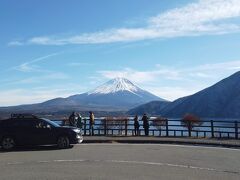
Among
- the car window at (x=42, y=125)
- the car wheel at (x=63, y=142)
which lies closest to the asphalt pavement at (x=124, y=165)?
the car wheel at (x=63, y=142)

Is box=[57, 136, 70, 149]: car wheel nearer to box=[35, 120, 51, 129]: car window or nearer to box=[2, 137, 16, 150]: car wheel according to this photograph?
box=[35, 120, 51, 129]: car window

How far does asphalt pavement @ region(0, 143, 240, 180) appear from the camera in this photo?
13.1 m

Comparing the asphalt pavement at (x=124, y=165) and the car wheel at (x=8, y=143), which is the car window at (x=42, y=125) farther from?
the asphalt pavement at (x=124, y=165)

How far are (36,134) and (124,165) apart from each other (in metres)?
8.16

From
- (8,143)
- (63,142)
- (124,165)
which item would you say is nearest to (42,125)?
(63,142)

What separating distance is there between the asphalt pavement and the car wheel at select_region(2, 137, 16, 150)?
8.21ft

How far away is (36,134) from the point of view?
2248 centimetres

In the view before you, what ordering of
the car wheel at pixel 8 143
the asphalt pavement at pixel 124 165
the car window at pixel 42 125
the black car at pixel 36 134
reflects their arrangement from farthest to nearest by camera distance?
the car window at pixel 42 125
the black car at pixel 36 134
the car wheel at pixel 8 143
the asphalt pavement at pixel 124 165

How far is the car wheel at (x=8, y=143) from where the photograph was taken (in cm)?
2200

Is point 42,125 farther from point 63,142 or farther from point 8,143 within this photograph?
point 8,143

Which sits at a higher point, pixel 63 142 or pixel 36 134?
pixel 36 134

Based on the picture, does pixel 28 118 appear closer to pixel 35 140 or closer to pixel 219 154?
pixel 35 140

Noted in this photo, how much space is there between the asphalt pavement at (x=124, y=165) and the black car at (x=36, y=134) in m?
2.25

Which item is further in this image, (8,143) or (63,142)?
(63,142)
